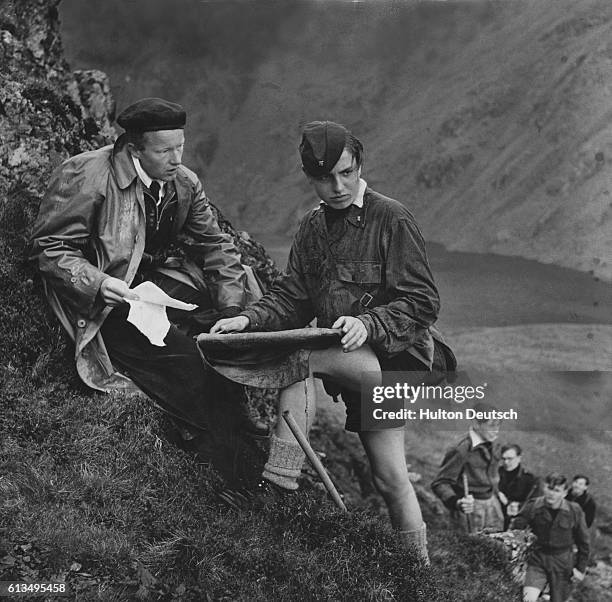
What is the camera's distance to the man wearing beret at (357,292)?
538 cm

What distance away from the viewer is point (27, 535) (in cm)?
496

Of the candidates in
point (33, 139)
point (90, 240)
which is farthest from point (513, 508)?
point (33, 139)

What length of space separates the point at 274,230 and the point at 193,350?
2688 mm

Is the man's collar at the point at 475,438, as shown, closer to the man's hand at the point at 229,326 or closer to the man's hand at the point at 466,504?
the man's hand at the point at 466,504

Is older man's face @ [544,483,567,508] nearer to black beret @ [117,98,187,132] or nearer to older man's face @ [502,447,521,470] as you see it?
older man's face @ [502,447,521,470]

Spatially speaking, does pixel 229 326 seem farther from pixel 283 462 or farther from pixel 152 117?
pixel 152 117

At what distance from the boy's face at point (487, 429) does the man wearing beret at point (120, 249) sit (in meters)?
2.13

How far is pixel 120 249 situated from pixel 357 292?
1.26 m

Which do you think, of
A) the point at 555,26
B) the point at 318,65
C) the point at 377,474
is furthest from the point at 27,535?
the point at 555,26

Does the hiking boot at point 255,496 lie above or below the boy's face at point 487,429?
above

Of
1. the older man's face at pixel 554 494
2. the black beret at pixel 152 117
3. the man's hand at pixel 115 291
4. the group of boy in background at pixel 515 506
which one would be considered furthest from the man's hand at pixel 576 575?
the black beret at pixel 152 117

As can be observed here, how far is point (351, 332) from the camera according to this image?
524 centimetres

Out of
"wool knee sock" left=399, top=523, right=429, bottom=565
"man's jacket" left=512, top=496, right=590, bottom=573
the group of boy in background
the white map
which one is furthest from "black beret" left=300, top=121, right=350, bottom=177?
"man's jacket" left=512, top=496, right=590, bottom=573

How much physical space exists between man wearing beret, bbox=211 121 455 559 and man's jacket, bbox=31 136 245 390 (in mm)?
673
